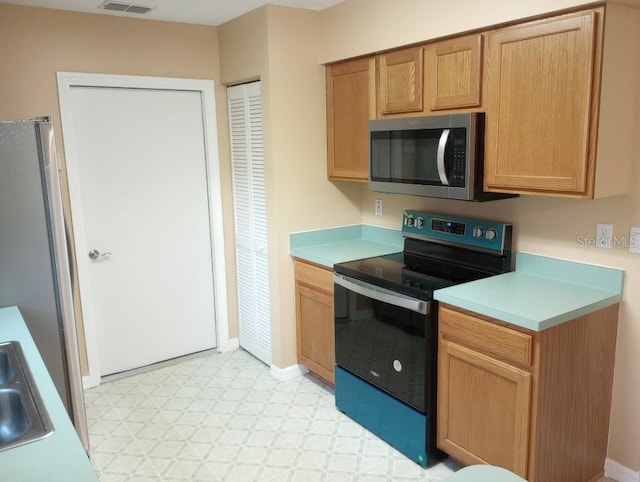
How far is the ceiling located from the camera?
9.78 feet

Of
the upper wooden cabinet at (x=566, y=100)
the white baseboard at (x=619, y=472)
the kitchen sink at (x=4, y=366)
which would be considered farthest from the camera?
the white baseboard at (x=619, y=472)

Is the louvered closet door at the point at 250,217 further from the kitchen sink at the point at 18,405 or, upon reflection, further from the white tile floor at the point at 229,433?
the kitchen sink at the point at 18,405

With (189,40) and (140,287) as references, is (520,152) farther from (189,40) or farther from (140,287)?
(140,287)

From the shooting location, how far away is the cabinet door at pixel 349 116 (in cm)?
304

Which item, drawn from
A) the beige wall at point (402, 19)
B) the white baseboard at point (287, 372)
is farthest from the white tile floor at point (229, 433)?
the beige wall at point (402, 19)

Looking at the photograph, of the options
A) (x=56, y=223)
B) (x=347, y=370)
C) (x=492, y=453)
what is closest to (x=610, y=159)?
(x=492, y=453)

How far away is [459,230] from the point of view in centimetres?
283

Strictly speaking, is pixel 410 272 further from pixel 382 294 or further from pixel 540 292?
pixel 540 292

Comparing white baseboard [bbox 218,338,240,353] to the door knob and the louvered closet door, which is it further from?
the door knob

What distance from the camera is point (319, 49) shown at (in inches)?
131

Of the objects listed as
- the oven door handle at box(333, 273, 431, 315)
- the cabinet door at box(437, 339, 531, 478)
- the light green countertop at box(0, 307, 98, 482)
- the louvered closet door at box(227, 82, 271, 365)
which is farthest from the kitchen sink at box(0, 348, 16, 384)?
the louvered closet door at box(227, 82, 271, 365)

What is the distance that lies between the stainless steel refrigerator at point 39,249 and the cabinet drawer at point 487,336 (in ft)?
5.25

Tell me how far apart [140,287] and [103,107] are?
1.19m

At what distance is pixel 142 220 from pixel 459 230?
206 cm
